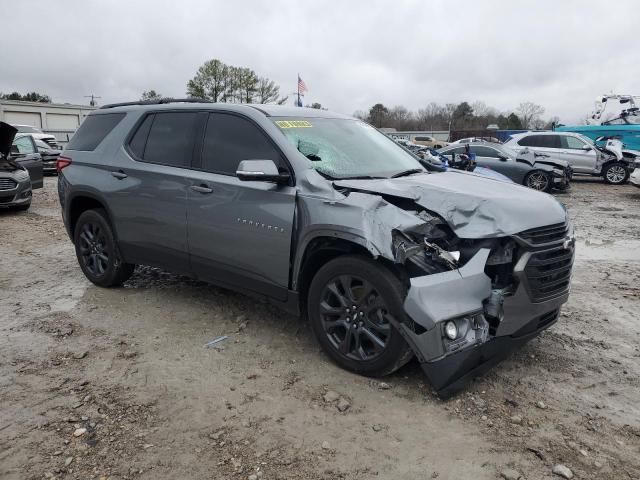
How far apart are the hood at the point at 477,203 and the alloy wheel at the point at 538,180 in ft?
38.1

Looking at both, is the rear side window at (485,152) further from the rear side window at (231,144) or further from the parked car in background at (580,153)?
the rear side window at (231,144)

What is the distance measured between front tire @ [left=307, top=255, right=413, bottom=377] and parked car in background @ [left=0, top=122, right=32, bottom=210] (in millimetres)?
9043

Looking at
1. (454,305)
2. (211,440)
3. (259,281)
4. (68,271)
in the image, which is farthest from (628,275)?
(68,271)

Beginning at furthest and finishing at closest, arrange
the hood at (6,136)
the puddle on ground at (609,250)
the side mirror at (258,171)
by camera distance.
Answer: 1. the hood at (6,136)
2. the puddle on ground at (609,250)
3. the side mirror at (258,171)

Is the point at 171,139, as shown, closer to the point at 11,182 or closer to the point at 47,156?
the point at 11,182

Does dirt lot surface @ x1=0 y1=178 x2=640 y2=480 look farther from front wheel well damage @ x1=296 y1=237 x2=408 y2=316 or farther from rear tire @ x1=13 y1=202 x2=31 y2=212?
rear tire @ x1=13 y1=202 x2=31 y2=212

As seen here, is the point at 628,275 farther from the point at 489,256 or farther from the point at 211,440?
the point at 211,440

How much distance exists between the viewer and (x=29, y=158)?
12.2m

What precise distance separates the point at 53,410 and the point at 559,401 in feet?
10.4

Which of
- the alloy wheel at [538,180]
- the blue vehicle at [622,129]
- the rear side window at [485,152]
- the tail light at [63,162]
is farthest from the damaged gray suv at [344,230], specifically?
the blue vehicle at [622,129]

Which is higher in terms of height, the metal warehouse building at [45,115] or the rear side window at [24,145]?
the metal warehouse building at [45,115]

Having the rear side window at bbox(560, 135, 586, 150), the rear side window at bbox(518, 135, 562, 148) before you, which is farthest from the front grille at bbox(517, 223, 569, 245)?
the rear side window at bbox(560, 135, 586, 150)

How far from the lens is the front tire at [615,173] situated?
56.8ft

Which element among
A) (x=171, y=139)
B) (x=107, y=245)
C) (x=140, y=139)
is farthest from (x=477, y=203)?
(x=107, y=245)
